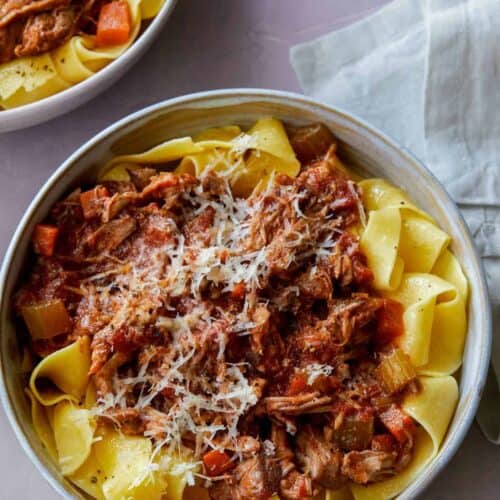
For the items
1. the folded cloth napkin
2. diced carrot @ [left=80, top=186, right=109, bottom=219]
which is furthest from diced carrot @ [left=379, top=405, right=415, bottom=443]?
Answer: diced carrot @ [left=80, top=186, right=109, bottom=219]

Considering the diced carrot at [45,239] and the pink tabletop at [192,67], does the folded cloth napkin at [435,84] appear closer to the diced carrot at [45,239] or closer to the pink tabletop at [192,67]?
the pink tabletop at [192,67]

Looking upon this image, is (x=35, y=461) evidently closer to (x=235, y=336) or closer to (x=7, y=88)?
(x=235, y=336)

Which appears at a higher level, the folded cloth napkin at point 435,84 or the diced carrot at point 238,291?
the folded cloth napkin at point 435,84

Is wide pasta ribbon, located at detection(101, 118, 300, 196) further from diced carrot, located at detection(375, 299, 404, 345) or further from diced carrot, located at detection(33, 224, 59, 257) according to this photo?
diced carrot, located at detection(375, 299, 404, 345)

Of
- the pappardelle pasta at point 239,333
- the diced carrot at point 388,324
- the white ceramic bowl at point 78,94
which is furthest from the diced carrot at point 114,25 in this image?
the diced carrot at point 388,324

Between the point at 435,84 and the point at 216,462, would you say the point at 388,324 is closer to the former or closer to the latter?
the point at 216,462

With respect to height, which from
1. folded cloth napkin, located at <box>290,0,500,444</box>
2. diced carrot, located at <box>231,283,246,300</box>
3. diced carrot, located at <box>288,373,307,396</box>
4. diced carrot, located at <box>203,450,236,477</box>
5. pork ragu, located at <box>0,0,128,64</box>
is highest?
pork ragu, located at <box>0,0,128,64</box>

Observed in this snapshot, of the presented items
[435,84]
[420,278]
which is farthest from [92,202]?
[435,84]

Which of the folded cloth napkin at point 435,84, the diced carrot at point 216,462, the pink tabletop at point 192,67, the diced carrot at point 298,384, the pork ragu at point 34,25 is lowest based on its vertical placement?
the diced carrot at point 216,462
